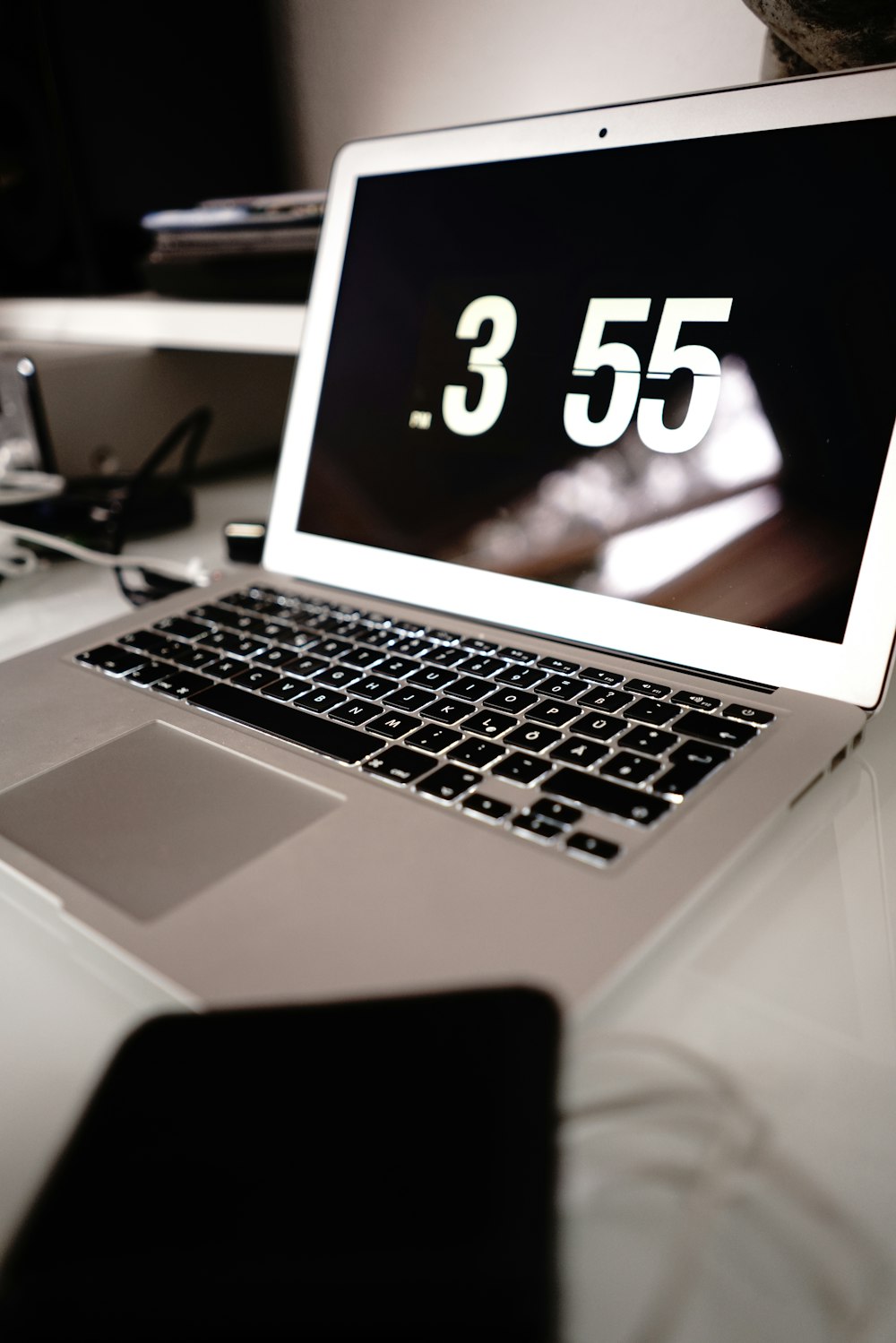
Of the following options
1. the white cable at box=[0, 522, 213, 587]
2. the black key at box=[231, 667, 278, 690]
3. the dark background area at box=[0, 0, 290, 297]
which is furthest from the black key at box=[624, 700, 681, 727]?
the dark background area at box=[0, 0, 290, 297]

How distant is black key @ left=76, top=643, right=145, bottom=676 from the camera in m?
0.56

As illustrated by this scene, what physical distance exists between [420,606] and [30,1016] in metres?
0.34

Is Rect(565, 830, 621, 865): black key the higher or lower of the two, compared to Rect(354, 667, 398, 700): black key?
lower

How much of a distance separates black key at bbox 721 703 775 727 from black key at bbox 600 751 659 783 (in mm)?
61

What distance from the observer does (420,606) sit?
607 millimetres

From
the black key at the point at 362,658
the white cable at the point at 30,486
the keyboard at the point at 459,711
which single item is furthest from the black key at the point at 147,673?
the white cable at the point at 30,486

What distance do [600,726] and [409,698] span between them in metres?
0.11

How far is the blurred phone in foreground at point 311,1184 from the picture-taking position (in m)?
0.22

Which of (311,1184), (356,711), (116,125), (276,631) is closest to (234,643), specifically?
(276,631)

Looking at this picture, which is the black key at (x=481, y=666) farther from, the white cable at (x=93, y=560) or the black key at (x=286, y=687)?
the white cable at (x=93, y=560)

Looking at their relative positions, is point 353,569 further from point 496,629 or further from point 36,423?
point 36,423

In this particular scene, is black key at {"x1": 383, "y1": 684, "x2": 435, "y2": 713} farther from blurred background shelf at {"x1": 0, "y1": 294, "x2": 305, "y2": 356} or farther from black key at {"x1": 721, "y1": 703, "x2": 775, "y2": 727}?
blurred background shelf at {"x1": 0, "y1": 294, "x2": 305, "y2": 356}

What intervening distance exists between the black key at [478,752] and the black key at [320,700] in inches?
3.4

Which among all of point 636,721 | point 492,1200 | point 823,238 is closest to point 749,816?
point 636,721
